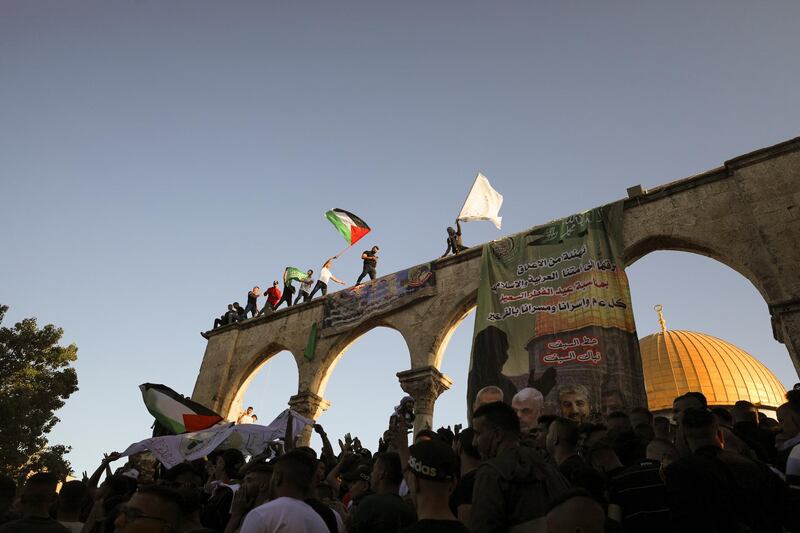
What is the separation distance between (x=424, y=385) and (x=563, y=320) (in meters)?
3.87

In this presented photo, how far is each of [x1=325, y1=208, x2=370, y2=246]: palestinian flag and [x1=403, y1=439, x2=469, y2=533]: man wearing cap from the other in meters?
15.1

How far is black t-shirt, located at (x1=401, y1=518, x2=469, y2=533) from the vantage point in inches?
98.3

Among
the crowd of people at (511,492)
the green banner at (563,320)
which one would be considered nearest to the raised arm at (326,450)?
the crowd of people at (511,492)

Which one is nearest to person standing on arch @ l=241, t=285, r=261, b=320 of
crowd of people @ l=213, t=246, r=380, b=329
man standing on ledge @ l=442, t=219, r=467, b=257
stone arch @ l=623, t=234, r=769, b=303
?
crowd of people @ l=213, t=246, r=380, b=329

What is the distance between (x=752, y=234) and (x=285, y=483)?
11.0 meters

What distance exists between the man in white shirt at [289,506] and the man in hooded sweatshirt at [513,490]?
88cm

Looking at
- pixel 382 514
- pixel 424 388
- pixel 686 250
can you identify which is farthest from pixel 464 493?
pixel 686 250

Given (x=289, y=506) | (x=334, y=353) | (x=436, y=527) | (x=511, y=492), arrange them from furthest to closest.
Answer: (x=334, y=353)
(x=289, y=506)
(x=511, y=492)
(x=436, y=527)

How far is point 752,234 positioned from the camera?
1106cm

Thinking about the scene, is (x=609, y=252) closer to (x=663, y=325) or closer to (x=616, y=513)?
(x=616, y=513)

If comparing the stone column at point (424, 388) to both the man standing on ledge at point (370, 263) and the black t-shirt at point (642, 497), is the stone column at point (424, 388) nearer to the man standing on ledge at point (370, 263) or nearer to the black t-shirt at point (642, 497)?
the man standing on ledge at point (370, 263)

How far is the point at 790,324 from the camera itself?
9945 millimetres

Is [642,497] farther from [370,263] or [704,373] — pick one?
[704,373]

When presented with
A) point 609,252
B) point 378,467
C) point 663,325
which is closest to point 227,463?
point 378,467
